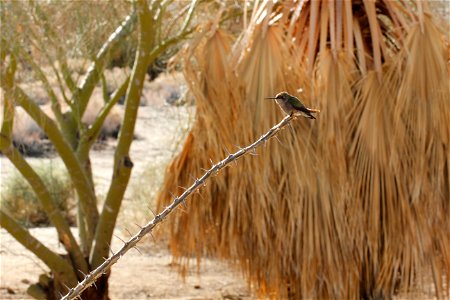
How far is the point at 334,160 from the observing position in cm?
688

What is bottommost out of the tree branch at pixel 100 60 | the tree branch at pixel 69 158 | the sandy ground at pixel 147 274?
the sandy ground at pixel 147 274

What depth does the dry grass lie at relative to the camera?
6.88 meters

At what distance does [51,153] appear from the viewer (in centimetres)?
2070

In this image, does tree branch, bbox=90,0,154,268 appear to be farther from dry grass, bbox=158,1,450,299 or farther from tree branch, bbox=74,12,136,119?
dry grass, bbox=158,1,450,299

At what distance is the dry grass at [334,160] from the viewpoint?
6883 mm

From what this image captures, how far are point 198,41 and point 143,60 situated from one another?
703mm

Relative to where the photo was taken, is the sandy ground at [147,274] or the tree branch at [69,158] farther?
the sandy ground at [147,274]

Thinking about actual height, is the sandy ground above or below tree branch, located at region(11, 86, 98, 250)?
below

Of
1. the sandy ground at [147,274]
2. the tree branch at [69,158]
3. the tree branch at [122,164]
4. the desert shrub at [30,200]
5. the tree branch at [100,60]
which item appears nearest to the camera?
the tree branch at [69,158]

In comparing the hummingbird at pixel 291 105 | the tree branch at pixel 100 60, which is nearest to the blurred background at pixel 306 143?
the tree branch at pixel 100 60

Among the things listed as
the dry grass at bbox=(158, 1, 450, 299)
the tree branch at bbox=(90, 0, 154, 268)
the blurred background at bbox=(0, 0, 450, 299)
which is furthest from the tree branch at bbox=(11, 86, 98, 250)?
the dry grass at bbox=(158, 1, 450, 299)

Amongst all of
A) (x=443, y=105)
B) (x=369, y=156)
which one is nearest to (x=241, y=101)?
(x=369, y=156)

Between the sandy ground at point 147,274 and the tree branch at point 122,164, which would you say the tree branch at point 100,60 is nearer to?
the tree branch at point 122,164

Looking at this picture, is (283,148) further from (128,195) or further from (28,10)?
(128,195)
